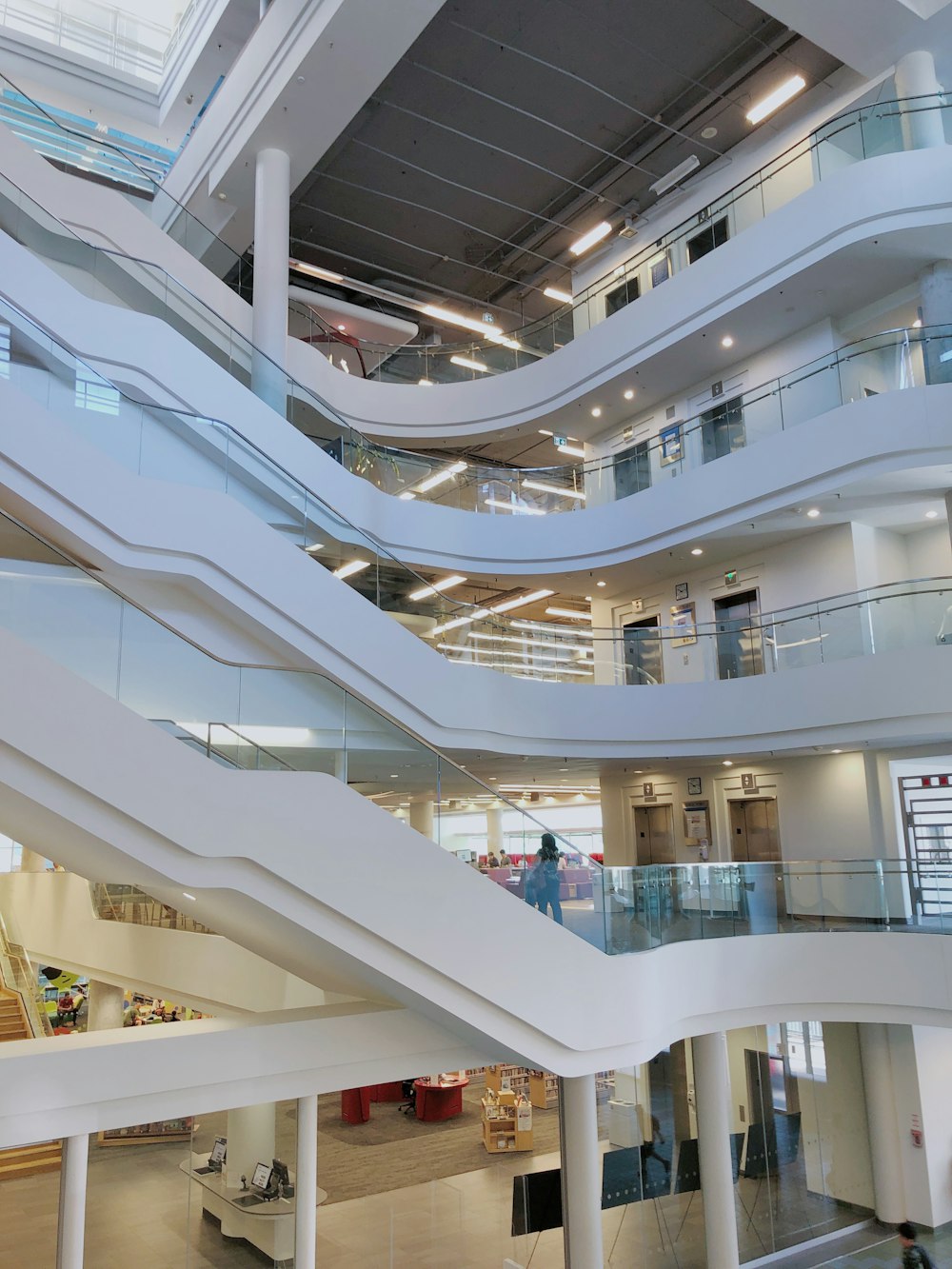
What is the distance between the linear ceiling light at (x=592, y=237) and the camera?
17.1 meters

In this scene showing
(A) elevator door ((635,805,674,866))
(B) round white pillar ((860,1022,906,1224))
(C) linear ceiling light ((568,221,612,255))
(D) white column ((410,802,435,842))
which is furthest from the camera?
(C) linear ceiling light ((568,221,612,255))

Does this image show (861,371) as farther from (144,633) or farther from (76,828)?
(76,828)

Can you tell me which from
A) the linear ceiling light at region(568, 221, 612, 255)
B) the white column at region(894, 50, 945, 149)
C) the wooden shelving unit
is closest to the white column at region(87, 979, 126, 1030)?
the wooden shelving unit

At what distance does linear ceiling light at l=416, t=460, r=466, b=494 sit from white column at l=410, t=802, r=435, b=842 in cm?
739

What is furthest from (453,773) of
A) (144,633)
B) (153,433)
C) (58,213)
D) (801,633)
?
(58,213)

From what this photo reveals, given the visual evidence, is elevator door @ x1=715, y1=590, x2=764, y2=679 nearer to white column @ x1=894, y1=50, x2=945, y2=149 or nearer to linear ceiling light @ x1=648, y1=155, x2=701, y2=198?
white column @ x1=894, y1=50, x2=945, y2=149

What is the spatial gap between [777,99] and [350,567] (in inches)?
377

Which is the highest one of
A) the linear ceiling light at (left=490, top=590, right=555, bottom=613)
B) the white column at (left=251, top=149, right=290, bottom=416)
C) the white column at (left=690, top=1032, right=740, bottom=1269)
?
the white column at (left=251, top=149, right=290, bottom=416)

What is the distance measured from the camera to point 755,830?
547 inches

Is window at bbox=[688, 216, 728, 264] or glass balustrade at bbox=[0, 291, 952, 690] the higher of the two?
window at bbox=[688, 216, 728, 264]

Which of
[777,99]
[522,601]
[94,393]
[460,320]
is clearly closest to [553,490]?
[522,601]

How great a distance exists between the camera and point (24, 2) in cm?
1605

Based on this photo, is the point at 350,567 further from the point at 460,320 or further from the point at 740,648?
the point at 460,320

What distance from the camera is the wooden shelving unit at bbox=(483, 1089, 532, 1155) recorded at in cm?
1285
